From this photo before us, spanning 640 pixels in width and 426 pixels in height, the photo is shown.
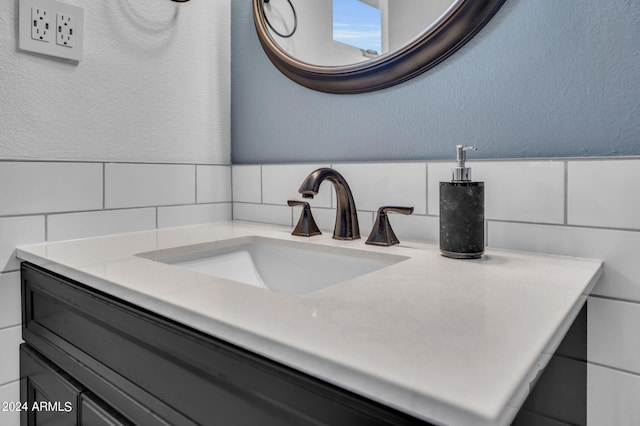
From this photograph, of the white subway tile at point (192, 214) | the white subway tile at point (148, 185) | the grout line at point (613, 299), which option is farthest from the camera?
the white subway tile at point (192, 214)

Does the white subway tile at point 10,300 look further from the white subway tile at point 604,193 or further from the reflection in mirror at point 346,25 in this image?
the white subway tile at point 604,193

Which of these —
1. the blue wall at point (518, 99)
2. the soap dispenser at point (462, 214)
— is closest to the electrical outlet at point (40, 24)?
the blue wall at point (518, 99)

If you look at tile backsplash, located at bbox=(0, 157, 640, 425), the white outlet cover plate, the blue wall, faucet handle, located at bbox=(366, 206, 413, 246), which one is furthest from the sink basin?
the white outlet cover plate

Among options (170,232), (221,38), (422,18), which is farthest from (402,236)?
(221,38)

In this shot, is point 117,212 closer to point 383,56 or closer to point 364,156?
point 364,156

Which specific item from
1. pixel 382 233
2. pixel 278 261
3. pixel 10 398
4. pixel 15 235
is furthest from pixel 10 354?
pixel 382 233

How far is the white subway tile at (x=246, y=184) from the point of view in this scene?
1195mm

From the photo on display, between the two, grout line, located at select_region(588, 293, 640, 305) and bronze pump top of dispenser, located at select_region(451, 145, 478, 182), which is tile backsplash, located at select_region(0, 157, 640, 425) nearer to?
grout line, located at select_region(588, 293, 640, 305)

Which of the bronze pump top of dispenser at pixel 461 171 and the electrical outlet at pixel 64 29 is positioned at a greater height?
the electrical outlet at pixel 64 29

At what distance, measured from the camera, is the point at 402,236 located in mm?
892

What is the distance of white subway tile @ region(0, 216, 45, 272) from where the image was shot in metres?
0.83

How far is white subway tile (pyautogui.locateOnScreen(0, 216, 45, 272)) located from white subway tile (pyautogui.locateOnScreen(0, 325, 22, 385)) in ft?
0.46

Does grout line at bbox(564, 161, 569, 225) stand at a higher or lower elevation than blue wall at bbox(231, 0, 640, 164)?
lower

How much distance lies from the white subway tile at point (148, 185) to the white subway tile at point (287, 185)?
0.22 meters
